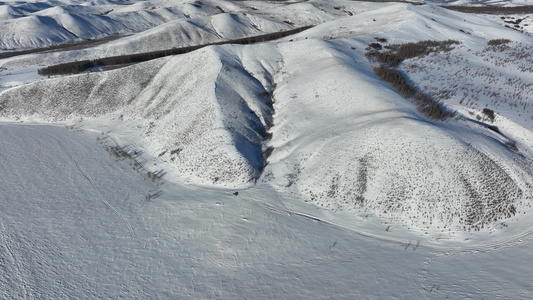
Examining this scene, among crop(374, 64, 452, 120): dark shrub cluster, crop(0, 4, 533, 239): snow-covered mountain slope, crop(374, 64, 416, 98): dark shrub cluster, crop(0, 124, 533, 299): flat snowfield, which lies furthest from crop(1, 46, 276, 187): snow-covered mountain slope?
crop(374, 64, 452, 120): dark shrub cluster

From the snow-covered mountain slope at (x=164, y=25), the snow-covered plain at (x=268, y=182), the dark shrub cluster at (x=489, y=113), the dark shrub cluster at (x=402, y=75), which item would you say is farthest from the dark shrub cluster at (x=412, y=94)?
the snow-covered mountain slope at (x=164, y=25)

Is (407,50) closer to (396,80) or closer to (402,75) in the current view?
(402,75)

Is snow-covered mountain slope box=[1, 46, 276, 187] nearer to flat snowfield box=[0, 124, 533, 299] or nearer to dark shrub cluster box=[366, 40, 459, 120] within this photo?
flat snowfield box=[0, 124, 533, 299]

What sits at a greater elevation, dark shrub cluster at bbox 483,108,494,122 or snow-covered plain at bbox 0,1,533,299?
dark shrub cluster at bbox 483,108,494,122

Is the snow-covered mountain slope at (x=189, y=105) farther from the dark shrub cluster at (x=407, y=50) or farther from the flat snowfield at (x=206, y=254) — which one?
the dark shrub cluster at (x=407, y=50)

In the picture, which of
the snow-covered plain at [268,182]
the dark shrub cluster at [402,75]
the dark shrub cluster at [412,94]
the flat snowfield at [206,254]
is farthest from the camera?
the dark shrub cluster at [402,75]
